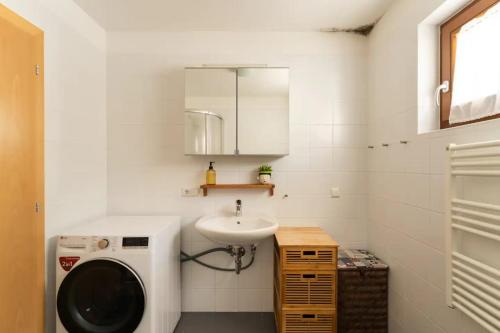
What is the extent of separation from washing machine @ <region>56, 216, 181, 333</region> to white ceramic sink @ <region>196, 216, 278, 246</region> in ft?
1.16

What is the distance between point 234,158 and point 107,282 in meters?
1.20

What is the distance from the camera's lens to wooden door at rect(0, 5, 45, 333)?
1.22 metres

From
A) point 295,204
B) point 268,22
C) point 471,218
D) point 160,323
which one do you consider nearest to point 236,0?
point 268,22

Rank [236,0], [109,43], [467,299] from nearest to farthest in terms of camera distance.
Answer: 1. [467,299]
2. [236,0]
3. [109,43]

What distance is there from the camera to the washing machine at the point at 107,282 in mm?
1417

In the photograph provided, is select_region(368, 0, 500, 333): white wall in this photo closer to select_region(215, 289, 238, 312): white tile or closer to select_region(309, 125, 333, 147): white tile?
select_region(309, 125, 333, 147): white tile

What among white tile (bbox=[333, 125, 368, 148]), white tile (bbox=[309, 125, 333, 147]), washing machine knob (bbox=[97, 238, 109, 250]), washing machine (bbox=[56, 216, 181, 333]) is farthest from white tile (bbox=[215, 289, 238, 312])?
white tile (bbox=[333, 125, 368, 148])

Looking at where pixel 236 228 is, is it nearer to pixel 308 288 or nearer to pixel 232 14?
pixel 308 288

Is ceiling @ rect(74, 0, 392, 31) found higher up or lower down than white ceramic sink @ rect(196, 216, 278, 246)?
higher up

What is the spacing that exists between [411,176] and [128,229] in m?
1.78

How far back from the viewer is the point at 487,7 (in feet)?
3.81

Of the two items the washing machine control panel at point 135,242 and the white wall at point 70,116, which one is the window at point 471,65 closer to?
the washing machine control panel at point 135,242

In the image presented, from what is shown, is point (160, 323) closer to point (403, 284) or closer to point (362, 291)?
point (362, 291)

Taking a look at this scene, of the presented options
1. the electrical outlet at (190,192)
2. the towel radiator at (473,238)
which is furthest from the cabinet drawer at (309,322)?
the electrical outlet at (190,192)
